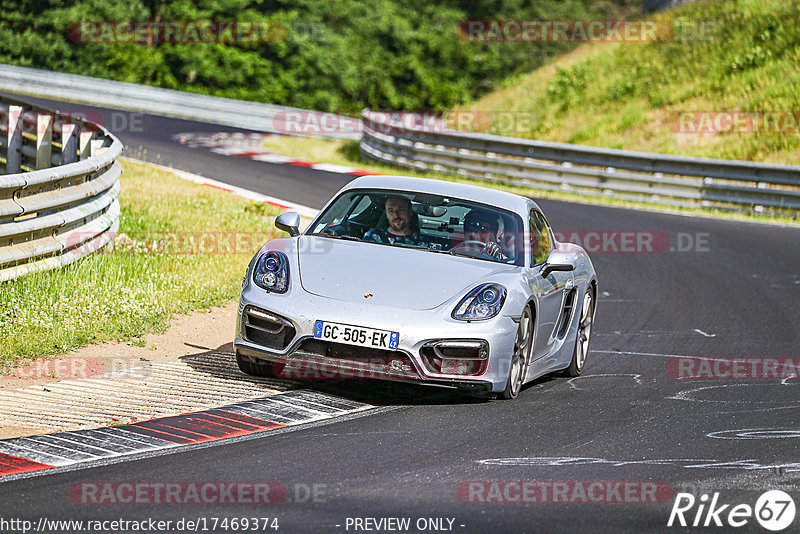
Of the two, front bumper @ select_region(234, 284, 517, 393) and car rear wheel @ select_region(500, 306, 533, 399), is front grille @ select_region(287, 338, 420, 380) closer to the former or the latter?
front bumper @ select_region(234, 284, 517, 393)

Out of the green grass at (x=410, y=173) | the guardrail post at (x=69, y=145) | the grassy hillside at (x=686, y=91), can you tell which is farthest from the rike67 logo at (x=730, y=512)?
the grassy hillside at (x=686, y=91)

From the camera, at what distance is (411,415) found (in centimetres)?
702

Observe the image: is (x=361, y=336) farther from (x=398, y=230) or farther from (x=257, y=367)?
(x=398, y=230)

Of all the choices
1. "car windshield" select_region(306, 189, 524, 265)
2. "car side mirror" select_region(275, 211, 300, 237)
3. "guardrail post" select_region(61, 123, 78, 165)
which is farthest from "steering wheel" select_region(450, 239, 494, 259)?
"guardrail post" select_region(61, 123, 78, 165)

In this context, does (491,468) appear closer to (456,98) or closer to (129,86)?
(129,86)

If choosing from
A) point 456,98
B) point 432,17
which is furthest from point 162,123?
point 432,17

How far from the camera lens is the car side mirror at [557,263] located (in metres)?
8.05

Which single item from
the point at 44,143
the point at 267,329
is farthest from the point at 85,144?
the point at 267,329

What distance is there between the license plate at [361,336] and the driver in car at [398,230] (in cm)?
123

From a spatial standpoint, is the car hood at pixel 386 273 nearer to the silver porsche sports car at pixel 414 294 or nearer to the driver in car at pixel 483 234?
the silver porsche sports car at pixel 414 294

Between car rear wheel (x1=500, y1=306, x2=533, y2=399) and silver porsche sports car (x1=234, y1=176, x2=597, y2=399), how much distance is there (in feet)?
0.04

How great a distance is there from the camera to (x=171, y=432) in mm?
6289

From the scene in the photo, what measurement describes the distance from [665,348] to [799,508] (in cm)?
493

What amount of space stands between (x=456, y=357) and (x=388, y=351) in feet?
1.41
